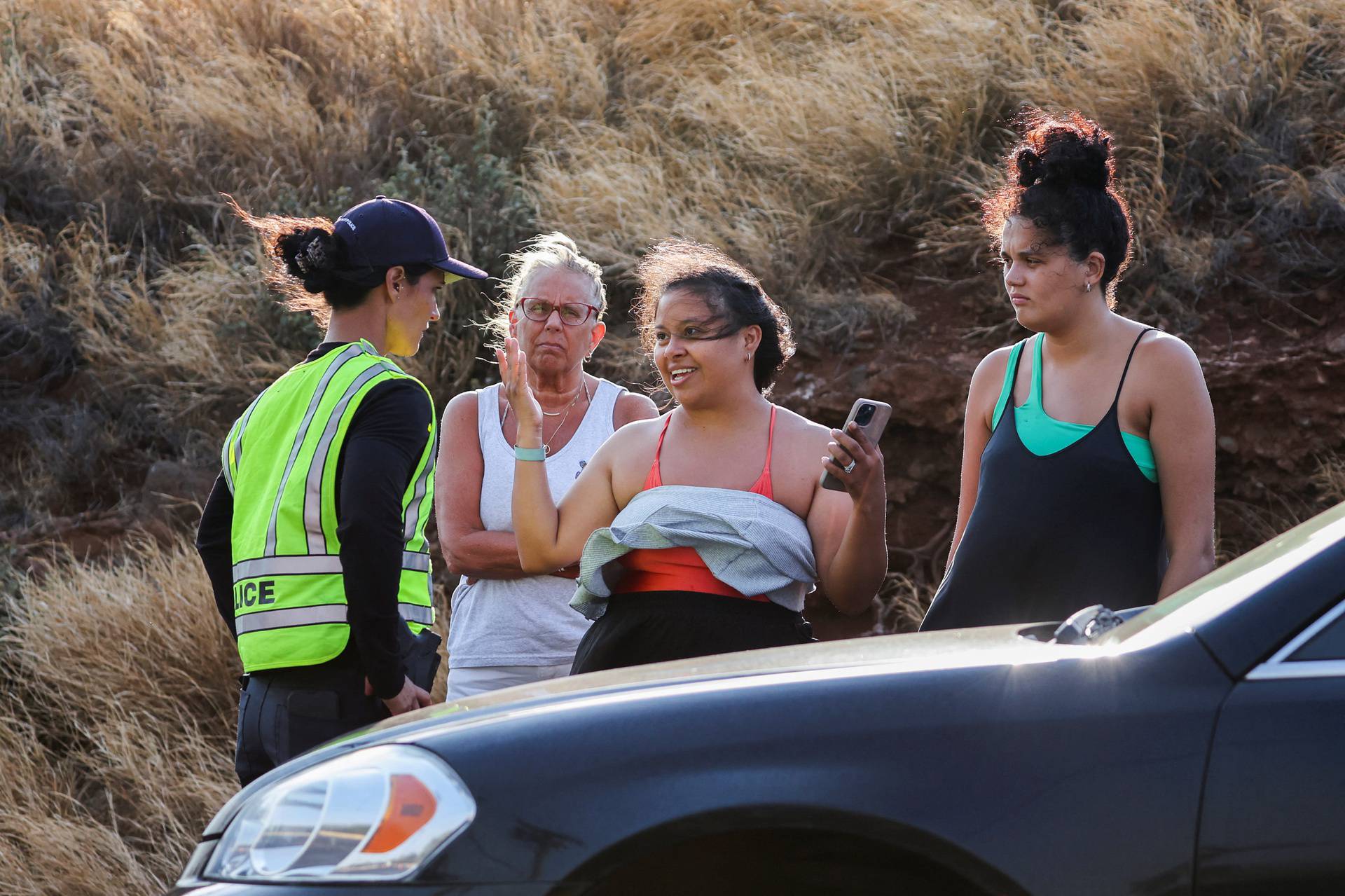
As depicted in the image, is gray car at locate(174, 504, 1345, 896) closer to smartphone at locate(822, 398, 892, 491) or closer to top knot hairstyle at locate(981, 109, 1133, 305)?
smartphone at locate(822, 398, 892, 491)

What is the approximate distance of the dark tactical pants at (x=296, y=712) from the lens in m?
3.14

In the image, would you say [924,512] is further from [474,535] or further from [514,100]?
[514,100]

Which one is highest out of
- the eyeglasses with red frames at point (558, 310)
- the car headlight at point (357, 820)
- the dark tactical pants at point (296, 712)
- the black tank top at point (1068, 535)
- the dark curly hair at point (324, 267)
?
the dark curly hair at point (324, 267)

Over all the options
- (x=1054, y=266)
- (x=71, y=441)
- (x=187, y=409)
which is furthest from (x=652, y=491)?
(x=71, y=441)

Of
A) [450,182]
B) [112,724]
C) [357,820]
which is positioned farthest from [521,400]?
[450,182]

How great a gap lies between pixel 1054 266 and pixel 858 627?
10.4ft

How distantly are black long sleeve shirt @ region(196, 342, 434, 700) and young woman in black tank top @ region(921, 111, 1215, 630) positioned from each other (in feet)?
4.06

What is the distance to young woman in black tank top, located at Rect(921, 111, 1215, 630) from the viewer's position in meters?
3.09

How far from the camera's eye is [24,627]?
6.21 metres

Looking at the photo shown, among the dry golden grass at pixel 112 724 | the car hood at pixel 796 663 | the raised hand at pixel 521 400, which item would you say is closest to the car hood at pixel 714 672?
the car hood at pixel 796 663

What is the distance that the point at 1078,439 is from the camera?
10.4 ft

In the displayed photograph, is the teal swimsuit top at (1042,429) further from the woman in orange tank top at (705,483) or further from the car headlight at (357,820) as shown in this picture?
the car headlight at (357,820)

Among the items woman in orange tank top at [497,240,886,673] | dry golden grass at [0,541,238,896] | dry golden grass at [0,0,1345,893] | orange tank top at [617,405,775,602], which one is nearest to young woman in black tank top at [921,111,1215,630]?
woman in orange tank top at [497,240,886,673]

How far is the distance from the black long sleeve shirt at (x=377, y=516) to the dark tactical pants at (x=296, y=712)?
6 cm
